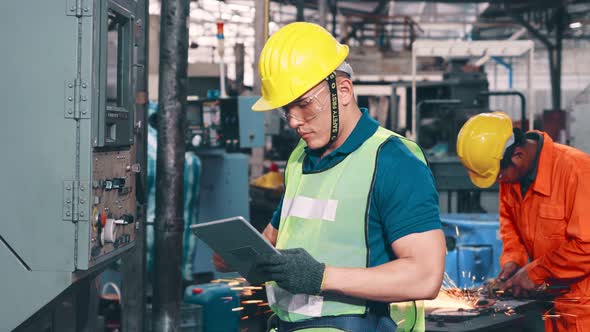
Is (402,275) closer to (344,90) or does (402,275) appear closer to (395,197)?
(395,197)

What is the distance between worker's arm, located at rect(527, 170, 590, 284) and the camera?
4.20 m

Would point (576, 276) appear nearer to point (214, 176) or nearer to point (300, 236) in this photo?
point (300, 236)

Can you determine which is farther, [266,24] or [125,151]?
[266,24]

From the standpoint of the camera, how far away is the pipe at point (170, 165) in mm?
5312

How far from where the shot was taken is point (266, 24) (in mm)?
8125

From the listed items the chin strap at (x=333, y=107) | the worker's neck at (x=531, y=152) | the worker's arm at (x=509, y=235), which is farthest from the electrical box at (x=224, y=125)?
the chin strap at (x=333, y=107)

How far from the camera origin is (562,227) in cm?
439

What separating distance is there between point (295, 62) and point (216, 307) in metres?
4.31

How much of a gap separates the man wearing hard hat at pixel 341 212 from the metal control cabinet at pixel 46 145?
1.14 meters

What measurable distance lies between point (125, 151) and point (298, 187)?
167 centimetres

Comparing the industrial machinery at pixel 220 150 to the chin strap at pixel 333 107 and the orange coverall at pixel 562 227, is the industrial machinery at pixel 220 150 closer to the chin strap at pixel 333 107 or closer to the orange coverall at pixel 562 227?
the orange coverall at pixel 562 227

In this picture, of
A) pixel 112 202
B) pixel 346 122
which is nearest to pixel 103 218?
pixel 112 202

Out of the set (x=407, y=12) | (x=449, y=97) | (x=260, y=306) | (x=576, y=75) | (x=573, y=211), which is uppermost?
(x=407, y=12)

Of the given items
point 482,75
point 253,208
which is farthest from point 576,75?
point 253,208
